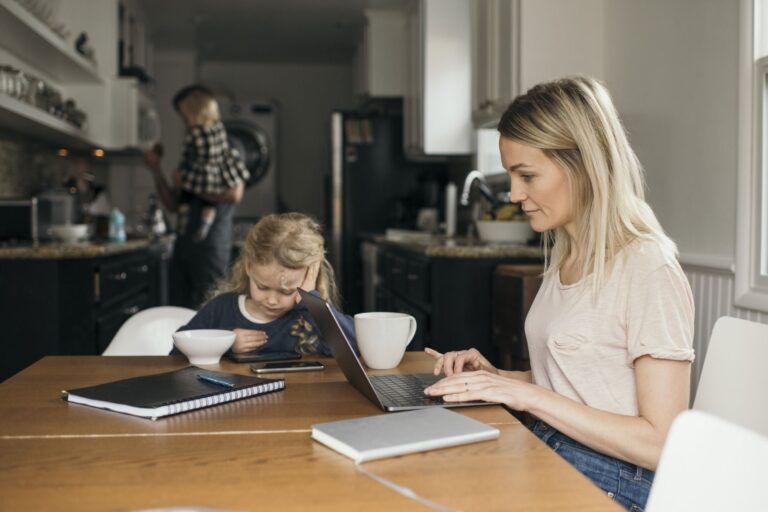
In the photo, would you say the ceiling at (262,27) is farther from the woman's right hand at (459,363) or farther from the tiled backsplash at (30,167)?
the woman's right hand at (459,363)

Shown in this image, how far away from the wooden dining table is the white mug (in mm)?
269

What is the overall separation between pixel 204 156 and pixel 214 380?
3.01 m

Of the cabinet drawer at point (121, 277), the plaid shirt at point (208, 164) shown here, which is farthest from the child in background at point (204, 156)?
the cabinet drawer at point (121, 277)

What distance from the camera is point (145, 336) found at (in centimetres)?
203

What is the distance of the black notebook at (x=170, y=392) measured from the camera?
1.18 m

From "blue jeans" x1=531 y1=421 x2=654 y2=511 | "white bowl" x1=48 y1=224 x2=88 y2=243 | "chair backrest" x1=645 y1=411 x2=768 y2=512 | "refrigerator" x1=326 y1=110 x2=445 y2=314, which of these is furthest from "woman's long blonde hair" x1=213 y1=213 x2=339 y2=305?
"refrigerator" x1=326 y1=110 x2=445 y2=314

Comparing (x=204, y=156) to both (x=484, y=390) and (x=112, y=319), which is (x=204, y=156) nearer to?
(x=112, y=319)

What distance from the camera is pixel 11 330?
11.1ft

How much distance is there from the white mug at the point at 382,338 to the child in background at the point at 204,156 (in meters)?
2.79

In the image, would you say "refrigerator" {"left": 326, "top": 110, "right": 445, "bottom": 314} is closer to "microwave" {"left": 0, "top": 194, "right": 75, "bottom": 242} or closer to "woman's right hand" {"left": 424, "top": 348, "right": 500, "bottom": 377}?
"microwave" {"left": 0, "top": 194, "right": 75, "bottom": 242}

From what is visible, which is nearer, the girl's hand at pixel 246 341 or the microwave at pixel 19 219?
the girl's hand at pixel 246 341

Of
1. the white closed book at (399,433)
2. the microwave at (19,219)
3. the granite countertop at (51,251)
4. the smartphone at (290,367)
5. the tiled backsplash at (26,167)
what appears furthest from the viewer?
the tiled backsplash at (26,167)

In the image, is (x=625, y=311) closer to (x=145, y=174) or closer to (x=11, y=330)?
(x=11, y=330)

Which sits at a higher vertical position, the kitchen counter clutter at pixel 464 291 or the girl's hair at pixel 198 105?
the girl's hair at pixel 198 105
